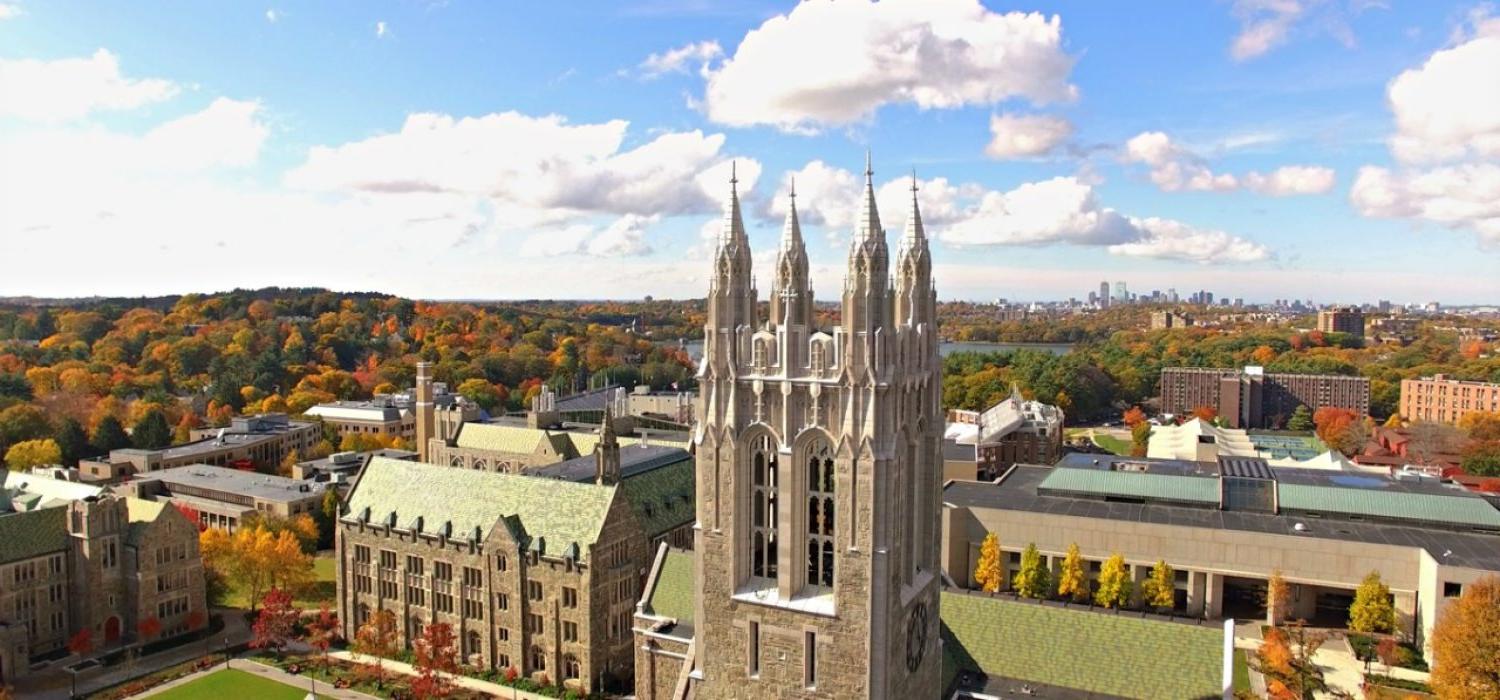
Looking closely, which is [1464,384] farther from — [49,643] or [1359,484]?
[49,643]

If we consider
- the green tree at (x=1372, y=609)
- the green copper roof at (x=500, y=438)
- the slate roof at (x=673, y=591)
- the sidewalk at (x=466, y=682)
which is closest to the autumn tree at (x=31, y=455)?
the green copper roof at (x=500, y=438)

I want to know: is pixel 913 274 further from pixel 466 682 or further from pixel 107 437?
pixel 107 437

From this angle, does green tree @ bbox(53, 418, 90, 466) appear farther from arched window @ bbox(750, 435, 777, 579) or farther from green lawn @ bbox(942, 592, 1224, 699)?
green lawn @ bbox(942, 592, 1224, 699)

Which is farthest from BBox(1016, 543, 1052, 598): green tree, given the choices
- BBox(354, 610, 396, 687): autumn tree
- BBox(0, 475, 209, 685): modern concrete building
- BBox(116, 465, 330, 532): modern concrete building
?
BBox(116, 465, 330, 532): modern concrete building

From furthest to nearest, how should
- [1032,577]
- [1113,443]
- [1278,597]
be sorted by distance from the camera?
[1113,443] → [1032,577] → [1278,597]

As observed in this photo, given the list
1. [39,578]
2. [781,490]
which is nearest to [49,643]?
[39,578]

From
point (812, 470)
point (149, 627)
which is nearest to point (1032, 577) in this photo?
point (812, 470)
